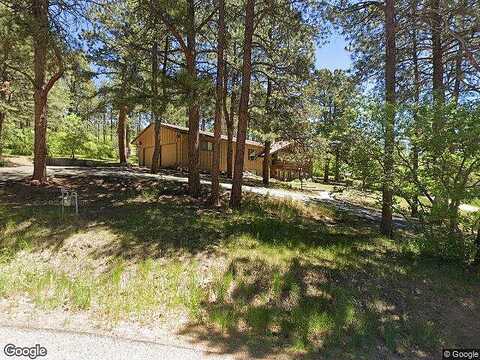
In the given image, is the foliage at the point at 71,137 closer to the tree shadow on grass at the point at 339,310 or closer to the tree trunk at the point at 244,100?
the tree trunk at the point at 244,100

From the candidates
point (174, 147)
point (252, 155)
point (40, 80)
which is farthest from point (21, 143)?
point (40, 80)

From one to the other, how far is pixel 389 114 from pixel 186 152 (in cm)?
1912

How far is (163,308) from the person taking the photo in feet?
16.6

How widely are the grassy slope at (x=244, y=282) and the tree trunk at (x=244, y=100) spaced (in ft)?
7.28

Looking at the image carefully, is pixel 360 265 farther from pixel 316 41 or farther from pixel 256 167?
pixel 256 167

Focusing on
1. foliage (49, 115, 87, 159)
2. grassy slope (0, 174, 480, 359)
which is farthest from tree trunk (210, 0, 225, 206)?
foliage (49, 115, 87, 159)

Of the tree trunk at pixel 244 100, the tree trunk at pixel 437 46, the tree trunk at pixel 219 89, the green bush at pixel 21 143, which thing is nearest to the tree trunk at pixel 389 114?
the tree trunk at pixel 437 46

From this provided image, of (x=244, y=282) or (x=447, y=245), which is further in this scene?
(x=447, y=245)

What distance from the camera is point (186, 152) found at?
25.0 m

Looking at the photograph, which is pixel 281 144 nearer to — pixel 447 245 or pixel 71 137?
pixel 447 245

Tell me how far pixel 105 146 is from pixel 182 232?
1252 inches

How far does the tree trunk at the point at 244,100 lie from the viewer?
10.4m

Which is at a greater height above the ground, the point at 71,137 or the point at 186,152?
the point at 71,137

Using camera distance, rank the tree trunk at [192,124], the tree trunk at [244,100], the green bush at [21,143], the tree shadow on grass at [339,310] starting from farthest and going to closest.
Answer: the green bush at [21,143], the tree trunk at [192,124], the tree trunk at [244,100], the tree shadow on grass at [339,310]
